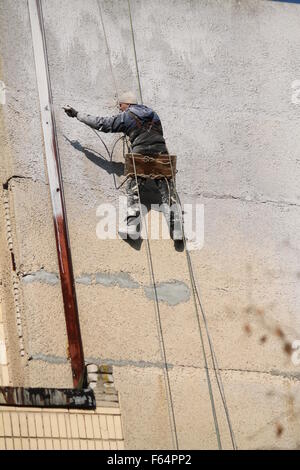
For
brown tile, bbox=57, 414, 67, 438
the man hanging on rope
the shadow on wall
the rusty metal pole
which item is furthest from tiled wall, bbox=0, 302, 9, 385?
the shadow on wall

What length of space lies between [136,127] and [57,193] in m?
1.34

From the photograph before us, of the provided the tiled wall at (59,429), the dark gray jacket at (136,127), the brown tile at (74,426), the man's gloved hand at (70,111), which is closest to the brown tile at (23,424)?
the tiled wall at (59,429)

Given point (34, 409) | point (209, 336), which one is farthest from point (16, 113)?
point (34, 409)

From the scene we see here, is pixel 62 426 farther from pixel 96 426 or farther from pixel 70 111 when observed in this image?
pixel 70 111

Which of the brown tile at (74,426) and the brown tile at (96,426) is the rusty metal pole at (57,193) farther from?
the brown tile at (74,426)

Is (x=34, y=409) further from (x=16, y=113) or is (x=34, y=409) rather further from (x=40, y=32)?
(x=40, y=32)

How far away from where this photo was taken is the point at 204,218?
15672mm

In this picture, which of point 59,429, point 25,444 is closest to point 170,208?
point 59,429

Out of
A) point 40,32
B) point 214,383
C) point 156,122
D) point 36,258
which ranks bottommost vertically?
point 214,383

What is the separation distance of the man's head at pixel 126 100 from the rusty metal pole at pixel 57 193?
885 millimetres

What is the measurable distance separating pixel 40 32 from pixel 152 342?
4.52 metres

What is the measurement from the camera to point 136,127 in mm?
15203

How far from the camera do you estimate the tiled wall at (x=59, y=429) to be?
1107cm

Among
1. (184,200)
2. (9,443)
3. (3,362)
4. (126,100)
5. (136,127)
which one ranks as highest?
(126,100)
